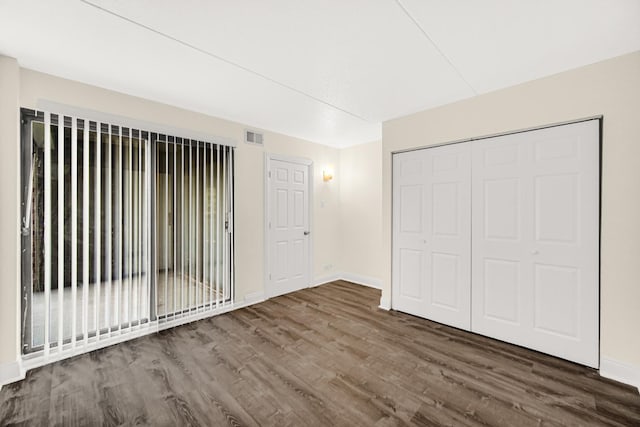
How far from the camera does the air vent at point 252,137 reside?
3887mm

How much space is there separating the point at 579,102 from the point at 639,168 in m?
0.69

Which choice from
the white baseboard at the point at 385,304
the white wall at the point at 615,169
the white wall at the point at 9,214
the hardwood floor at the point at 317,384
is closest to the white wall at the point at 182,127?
the white wall at the point at 9,214

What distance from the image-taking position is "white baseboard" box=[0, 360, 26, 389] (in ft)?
7.04

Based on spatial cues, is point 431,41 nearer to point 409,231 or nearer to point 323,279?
point 409,231

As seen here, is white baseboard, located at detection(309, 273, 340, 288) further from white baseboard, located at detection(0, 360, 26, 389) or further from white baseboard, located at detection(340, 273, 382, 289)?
white baseboard, located at detection(0, 360, 26, 389)

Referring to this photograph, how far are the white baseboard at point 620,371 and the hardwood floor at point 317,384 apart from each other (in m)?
0.08

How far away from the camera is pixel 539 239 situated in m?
2.60

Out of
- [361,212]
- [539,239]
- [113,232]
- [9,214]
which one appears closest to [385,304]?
[361,212]

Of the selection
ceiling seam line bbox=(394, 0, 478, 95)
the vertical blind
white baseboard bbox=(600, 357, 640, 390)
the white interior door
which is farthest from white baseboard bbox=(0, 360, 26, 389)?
white baseboard bbox=(600, 357, 640, 390)

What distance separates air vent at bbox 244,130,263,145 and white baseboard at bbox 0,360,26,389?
3.12 metres

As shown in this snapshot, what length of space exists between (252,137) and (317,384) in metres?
3.15

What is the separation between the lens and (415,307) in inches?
137

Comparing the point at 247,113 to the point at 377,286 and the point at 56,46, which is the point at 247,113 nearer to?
the point at 56,46

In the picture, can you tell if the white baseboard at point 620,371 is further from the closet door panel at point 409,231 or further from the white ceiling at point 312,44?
the white ceiling at point 312,44
